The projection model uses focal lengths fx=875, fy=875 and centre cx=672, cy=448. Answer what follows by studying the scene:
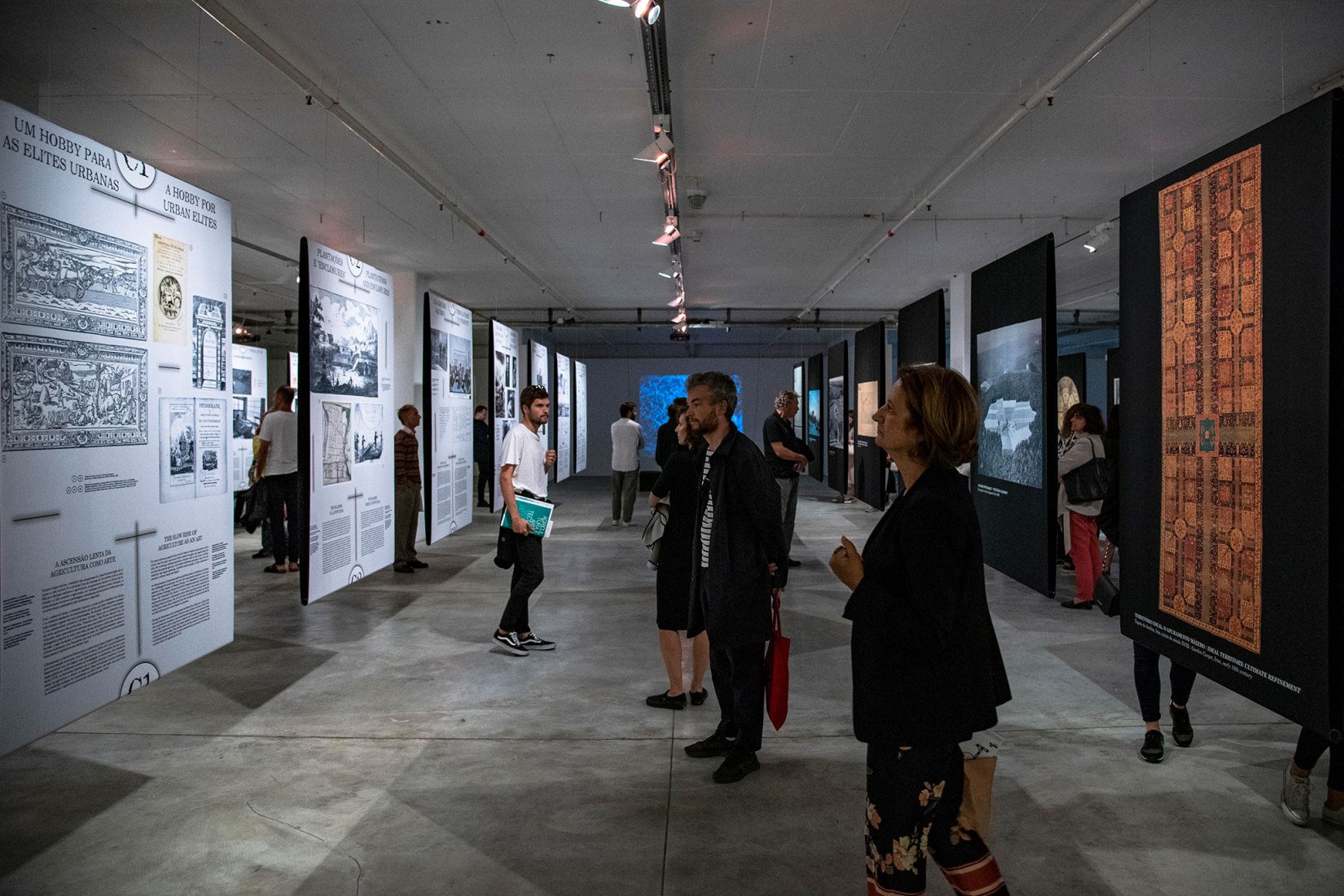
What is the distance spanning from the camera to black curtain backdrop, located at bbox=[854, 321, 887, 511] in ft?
41.1

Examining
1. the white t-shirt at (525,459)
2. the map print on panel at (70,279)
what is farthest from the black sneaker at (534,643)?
the map print on panel at (70,279)

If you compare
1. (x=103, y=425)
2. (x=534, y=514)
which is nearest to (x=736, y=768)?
(x=534, y=514)

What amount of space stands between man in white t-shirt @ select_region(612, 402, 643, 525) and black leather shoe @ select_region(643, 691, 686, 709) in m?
7.46

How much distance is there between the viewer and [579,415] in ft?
65.3

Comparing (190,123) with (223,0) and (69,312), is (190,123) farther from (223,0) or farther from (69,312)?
(69,312)

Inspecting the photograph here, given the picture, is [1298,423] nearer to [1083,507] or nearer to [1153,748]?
[1153,748]

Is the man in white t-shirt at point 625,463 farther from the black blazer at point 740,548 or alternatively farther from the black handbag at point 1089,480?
the black blazer at point 740,548

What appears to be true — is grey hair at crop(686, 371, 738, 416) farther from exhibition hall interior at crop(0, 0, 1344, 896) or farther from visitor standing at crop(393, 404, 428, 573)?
visitor standing at crop(393, 404, 428, 573)

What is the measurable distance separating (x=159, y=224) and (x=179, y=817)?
8.07 ft

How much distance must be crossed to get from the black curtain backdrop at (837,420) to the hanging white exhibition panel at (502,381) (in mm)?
5603

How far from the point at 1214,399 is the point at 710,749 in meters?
2.39

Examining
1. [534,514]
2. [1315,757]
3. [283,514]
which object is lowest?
[1315,757]

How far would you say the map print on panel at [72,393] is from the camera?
3080 mm

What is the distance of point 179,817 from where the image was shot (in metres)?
3.17
